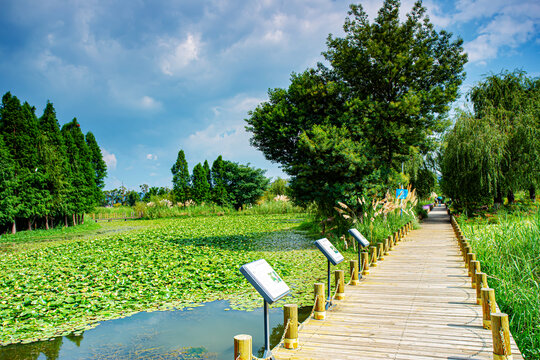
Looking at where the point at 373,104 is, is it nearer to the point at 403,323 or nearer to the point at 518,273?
the point at 518,273

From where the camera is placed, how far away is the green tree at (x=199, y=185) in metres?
41.8

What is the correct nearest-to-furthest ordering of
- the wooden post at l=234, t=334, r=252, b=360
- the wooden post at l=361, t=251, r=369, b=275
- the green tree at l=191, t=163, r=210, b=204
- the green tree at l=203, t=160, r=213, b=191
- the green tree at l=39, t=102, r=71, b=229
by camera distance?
the wooden post at l=234, t=334, r=252, b=360 → the wooden post at l=361, t=251, r=369, b=275 → the green tree at l=39, t=102, r=71, b=229 → the green tree at l=191, t=163, r=210, b=204 → the green tree at l=203, t=160, r=213, b=191

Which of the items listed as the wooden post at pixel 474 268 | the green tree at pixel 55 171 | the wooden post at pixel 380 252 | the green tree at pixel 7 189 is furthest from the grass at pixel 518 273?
the green tree at pixel 55 171

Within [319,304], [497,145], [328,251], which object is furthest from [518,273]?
[497,145]

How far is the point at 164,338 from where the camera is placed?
546cm

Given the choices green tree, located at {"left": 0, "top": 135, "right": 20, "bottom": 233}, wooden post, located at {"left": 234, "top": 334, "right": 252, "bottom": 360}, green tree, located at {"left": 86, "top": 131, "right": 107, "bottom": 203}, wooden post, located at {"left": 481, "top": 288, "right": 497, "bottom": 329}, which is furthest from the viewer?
green tree, located at {"left": 86, "top": 131, "right": 107, "bottom": 203}

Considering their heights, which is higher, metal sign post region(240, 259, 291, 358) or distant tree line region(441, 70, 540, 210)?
distant tree line region(441, 70, 540, 210)

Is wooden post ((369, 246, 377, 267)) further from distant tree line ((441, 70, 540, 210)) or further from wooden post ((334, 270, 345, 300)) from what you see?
distant tree line ((441, 70, 540, 210))

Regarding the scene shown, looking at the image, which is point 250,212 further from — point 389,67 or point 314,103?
point 389,67

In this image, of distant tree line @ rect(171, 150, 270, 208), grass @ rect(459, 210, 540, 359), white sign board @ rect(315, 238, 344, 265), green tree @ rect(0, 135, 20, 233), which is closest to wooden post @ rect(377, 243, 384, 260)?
grass @ rect(459, 210, 540, 359)

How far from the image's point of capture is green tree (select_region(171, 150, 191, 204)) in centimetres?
4209

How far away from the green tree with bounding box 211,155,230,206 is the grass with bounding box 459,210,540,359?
34.6m

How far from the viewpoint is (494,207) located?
18297 mm

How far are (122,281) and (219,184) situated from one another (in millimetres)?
35347
